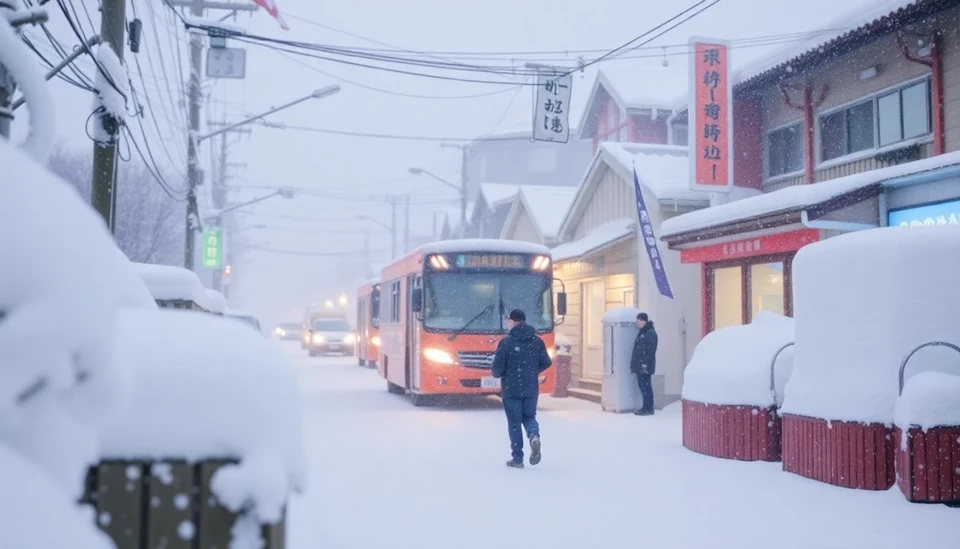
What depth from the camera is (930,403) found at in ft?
25.1

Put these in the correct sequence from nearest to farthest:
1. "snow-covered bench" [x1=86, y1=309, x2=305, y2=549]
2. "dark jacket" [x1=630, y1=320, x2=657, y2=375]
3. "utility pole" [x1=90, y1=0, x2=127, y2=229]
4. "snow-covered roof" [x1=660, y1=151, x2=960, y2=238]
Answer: "snow-covered bench" [x1=86, y1=309, x2=305, y2=549]
"utility pole" [x1=90, y1=0, x2=127, y2=229]
"snow-covered roof" [x1=660, y1=151, x2=960, y2=238]
"dark jacket" [x1=630, y1=320, x2=657, y2=375]

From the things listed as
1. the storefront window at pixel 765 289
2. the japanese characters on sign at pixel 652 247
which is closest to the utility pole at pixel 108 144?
the japanese characters on sign at pixel 652 247

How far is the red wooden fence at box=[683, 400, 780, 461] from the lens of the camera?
33.6ft

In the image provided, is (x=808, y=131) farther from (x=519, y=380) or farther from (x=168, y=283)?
(x=168, y=283)

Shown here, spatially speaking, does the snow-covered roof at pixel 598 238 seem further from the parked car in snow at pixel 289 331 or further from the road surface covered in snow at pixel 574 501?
the parked car in snow at pixel 289 331

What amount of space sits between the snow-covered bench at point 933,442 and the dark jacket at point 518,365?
3796mm

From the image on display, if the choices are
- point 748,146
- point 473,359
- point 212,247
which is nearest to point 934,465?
point 473,359

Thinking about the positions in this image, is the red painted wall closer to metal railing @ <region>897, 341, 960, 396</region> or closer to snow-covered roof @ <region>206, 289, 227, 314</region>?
snow-covered roof @ <region>206, 289, 227, 314</region>

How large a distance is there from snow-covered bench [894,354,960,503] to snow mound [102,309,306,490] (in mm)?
6590

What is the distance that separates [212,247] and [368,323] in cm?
1116

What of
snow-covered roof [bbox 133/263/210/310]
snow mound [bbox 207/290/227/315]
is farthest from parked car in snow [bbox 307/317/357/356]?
snow-covered roof [bbox 133/263/210/310]

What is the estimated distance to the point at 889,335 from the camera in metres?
8.24

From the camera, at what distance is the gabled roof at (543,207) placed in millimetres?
26859

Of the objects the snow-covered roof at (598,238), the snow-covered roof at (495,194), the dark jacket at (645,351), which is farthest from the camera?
the snow-covered roof at (495,194)
